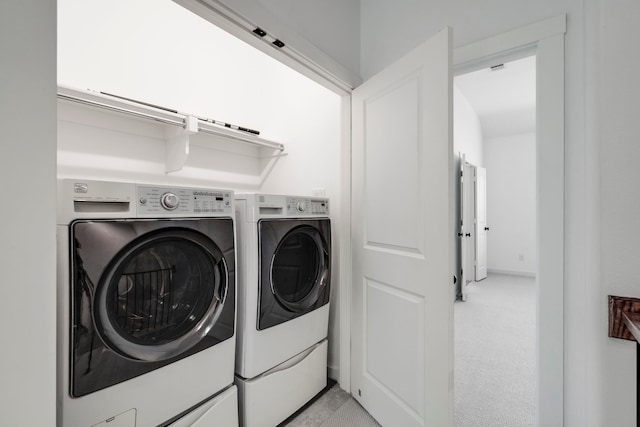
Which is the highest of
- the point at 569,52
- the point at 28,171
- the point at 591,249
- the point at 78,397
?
the point at 569,52

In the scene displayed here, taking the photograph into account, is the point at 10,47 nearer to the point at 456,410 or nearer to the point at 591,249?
the point at 591,249

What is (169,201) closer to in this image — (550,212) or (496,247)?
(550,212)

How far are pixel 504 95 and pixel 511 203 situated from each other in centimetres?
249

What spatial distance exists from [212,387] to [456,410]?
4.82ft

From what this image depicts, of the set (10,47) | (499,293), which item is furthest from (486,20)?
(499,293)

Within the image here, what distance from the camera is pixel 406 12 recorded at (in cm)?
168

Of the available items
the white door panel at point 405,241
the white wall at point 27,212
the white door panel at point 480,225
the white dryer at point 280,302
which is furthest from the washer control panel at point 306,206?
the white door panel at point 480,225

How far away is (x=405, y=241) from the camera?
1.37 metres

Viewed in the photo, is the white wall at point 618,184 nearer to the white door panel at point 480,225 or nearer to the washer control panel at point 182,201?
the washer control panel at point 182,201

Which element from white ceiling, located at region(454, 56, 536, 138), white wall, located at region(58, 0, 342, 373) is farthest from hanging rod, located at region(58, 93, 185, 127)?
white ceiling, located at region(454, 56, 536, 138)

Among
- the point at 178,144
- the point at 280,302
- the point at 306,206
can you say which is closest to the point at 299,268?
the point at 280,302

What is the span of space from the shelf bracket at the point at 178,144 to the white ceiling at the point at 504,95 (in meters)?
3.02

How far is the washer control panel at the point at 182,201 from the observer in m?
1.01

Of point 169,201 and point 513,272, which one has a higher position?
point 169,201
